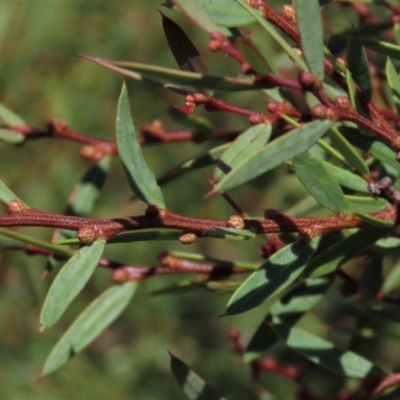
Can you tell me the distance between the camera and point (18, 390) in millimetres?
1584

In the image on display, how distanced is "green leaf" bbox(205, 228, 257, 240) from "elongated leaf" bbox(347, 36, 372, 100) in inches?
8.2

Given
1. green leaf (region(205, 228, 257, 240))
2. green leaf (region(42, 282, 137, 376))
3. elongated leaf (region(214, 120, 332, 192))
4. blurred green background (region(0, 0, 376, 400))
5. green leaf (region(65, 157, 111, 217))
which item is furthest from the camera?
blurred green background (region(0, 0, 376, 400))

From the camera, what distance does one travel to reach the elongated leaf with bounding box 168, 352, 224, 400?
0.73 meters

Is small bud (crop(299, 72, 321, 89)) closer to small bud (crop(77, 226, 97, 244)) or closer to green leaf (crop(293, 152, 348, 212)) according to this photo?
green leaf (crop(293, 152, 348, 212))

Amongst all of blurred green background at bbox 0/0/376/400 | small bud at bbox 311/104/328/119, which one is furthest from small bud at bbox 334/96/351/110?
blurred green background at bbox 0/0/376/400

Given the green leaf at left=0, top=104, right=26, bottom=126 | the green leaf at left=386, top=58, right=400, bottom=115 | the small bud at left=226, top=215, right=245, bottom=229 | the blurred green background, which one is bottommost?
the blurred green background

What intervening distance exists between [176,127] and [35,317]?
646mm

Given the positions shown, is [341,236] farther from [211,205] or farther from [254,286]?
[211,205]

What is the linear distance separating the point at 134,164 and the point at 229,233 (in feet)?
0.40

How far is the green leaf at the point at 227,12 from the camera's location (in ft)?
2.11

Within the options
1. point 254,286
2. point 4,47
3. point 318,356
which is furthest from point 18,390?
point 254,286

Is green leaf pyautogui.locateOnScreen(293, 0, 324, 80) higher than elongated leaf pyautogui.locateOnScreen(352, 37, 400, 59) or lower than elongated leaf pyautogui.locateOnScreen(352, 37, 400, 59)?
higher

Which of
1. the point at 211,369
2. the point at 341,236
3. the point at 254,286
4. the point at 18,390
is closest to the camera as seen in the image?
the point at 254,286

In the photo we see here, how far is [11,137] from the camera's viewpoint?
0.92 metres
